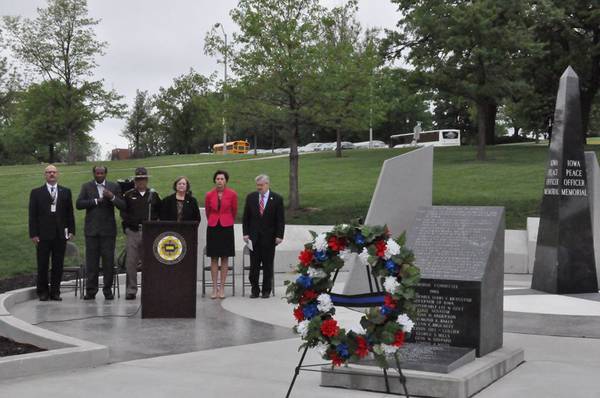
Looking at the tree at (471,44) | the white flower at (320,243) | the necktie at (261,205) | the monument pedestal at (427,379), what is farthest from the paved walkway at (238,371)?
the tree at (471,44)

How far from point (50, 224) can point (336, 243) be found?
690 cm

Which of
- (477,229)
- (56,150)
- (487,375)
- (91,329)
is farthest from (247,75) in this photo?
(56,150)

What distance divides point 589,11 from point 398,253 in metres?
35.2

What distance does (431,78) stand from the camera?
1286 inches

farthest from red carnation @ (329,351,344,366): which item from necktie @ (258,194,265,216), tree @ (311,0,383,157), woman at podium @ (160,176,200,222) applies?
tree @ (311,0,383,157)

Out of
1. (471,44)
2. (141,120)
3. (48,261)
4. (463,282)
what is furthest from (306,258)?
(141,120)

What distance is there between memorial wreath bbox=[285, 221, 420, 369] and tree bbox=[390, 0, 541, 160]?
2597 cm

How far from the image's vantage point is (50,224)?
11641 millimetres

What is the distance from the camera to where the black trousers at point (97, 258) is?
12.0 m

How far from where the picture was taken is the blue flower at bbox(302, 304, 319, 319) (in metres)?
5.93

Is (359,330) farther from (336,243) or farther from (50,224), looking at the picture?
(50,224)

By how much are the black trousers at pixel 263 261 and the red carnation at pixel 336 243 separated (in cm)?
629

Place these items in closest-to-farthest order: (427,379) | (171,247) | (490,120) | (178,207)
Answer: (427,379)
(171,247)
(178,207)
(490,120)

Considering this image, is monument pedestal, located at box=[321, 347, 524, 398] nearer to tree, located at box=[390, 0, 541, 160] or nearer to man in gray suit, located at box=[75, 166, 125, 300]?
man in gray suit, located at box=[75, 166, 125, 300]
